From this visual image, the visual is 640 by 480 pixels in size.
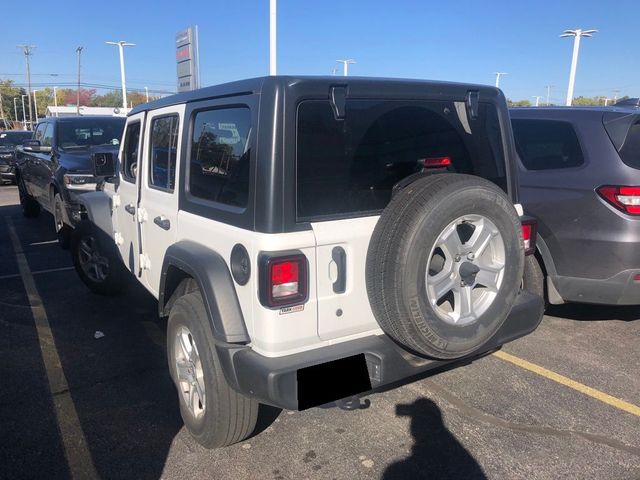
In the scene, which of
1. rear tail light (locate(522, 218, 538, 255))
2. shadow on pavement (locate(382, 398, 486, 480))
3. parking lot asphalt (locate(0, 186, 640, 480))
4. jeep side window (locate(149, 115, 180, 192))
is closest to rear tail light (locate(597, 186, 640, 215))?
rear tail light (locate(522, 218, 538, 255))

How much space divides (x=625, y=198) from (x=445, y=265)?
2.14 metres

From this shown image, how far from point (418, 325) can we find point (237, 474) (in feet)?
4.05

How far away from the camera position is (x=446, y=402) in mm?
3307

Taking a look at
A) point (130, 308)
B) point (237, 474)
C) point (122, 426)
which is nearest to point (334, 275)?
point (237, 474)

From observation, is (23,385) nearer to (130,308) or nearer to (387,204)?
(130,308)

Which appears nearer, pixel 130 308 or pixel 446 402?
pixel 446 402

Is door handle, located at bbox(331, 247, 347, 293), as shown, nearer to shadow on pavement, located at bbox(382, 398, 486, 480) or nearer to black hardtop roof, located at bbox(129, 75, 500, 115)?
black hardtop roof, located at bbox(129, 75, 500, 115)

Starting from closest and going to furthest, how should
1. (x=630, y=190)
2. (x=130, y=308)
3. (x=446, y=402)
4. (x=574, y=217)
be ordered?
(x=446, y=402)
(x=630, y=190)
(x=574, y=217)
(x=130, y=308)

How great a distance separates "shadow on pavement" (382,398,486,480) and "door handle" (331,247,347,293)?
101cm

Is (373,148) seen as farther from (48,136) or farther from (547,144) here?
(48,136)

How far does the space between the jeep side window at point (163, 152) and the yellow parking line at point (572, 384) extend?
2.78 meters

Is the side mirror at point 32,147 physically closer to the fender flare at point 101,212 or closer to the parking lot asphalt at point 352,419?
the fender flare at point 101,212

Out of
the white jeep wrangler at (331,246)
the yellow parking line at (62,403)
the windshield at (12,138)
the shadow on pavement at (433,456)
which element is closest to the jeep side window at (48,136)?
the yellow parking line at (62,403)

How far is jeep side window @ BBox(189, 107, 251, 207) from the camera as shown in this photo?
250cm
